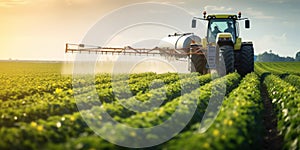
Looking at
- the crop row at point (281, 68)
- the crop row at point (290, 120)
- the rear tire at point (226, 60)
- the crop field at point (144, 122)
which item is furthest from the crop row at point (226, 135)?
the crop row at point (281, 68)

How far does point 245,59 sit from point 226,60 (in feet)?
6.93

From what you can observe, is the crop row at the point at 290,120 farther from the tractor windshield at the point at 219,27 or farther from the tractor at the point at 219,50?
the tractor windshield at the point at 219,27

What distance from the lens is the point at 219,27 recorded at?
2234 centimetres

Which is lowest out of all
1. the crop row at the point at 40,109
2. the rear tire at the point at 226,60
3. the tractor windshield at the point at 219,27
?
the crop row at the point at 40,109

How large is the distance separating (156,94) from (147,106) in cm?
180

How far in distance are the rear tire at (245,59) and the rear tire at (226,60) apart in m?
1.49

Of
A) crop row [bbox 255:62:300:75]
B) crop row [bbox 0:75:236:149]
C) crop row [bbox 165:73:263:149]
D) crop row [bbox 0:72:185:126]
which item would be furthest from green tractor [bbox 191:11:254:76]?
crop row [bbox 255:62:300:75]

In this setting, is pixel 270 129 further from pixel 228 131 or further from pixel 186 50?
pixel 186 50

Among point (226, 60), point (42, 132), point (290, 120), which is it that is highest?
point (226, 60)

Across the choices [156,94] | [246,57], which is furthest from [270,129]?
[246,57]

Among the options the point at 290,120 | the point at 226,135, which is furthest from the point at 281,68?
the point at 226,135

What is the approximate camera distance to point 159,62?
27922 millimetres

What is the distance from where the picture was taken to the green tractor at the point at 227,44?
20.7 metres

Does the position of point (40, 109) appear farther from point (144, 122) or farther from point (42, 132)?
point (144, 122)
